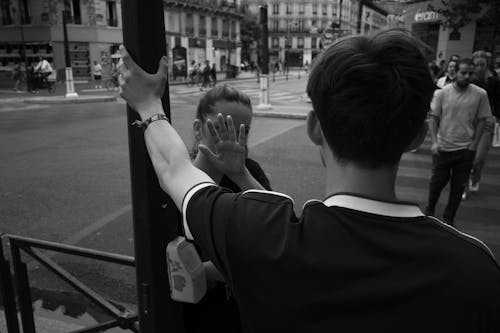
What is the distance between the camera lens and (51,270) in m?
2.53

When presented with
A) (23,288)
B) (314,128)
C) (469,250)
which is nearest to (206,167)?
(314,128)

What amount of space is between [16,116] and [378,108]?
1584cm

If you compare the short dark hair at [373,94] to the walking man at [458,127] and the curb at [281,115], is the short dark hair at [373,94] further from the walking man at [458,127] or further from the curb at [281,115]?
the curb at [281,115]

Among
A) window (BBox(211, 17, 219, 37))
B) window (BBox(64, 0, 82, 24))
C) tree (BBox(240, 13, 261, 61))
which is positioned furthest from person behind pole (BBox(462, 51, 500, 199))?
tree (BBox(240, 13, 261, 61))

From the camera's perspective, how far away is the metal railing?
2.34m

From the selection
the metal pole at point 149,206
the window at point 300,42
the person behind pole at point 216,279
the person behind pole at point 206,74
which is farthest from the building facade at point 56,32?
the window at point 300,42

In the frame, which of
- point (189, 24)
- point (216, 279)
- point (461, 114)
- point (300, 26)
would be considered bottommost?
point (216, 279)

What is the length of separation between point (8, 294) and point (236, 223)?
227cm

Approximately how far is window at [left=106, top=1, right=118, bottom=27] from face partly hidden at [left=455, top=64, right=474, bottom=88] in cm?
3660

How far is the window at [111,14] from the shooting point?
36938 millimetres

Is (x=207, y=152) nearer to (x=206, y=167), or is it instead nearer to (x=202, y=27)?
(x=206, y=167)

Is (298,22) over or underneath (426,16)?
over

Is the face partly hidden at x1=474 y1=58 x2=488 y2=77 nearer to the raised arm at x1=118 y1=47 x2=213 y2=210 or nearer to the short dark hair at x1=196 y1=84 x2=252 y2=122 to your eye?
the short dark hair at x1=196 y1=84 x2=252 y2=122

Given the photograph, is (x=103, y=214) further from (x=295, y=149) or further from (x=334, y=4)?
(x=334, y=4)
